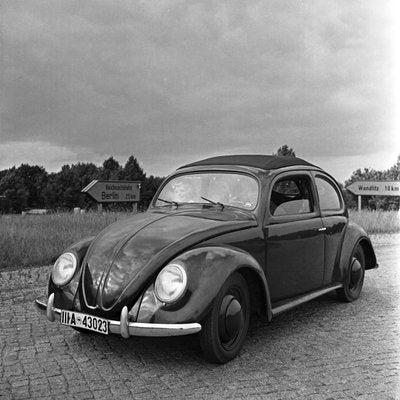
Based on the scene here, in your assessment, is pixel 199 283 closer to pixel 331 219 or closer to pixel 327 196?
pixel 331 219

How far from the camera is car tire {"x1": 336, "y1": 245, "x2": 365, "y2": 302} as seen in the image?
632 centimetres

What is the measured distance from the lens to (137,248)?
4.26 meters

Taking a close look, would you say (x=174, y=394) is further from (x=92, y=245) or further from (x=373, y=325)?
(x=373, y=325)

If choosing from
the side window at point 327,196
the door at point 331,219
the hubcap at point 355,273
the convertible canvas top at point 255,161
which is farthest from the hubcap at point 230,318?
the hubcap at point 355,273

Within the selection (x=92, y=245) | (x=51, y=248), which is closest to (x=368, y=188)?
(x=51, y=248)

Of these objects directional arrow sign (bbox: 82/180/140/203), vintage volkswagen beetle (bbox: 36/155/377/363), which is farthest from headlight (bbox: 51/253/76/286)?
directional arrow sign (bbox: 82/180/140/203)

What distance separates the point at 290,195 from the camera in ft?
19.0

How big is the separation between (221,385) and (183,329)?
50 centimetres

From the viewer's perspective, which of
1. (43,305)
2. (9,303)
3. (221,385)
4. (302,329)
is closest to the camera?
(221,385)

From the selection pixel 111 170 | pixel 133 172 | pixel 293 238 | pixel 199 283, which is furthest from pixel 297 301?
pixel 111 170

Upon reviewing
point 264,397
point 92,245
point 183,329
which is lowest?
point 264,397

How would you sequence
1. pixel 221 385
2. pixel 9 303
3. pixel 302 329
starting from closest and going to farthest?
1. pixel 221 385
2. pixel 302 329
3. pixel 9 303

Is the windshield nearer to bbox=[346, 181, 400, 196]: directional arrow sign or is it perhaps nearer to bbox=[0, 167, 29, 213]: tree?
bbox=[346, 181, 400, 196]: directional arrow sign

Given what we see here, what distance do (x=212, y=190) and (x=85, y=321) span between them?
201 centimetres
